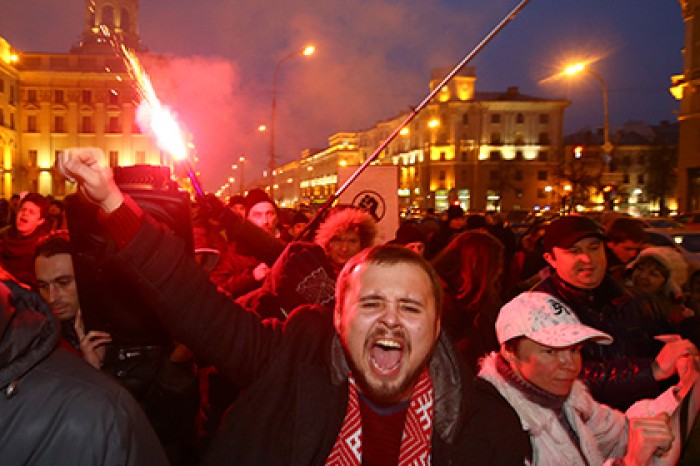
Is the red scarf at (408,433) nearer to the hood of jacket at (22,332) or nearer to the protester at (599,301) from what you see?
the hood of jacket at (22,332)

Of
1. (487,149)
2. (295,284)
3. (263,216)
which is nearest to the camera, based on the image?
(295,284)

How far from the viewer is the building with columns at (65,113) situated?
73.2 m

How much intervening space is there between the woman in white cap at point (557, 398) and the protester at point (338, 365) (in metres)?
0.38

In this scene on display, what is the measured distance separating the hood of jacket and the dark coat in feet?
1.19

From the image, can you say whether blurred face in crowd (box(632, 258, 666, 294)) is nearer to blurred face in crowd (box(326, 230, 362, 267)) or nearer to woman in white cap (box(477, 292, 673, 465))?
blurred face in crowd (box(326, 230, 362, 267))

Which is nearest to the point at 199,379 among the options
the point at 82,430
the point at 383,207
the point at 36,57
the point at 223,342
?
the point at 223,342

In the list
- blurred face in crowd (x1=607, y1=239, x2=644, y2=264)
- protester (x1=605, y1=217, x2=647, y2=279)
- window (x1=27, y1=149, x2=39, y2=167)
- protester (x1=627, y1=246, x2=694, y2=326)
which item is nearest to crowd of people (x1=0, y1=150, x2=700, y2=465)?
protester (x1=627, y1=246, x2=694, y2=326)

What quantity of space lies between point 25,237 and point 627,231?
231 inches

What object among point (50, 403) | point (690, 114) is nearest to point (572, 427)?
point (50, 403)

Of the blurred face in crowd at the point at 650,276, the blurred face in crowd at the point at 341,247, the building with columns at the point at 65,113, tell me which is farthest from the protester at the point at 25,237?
the building with columns at the point at 65,113

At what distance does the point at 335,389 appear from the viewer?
87.4 inches

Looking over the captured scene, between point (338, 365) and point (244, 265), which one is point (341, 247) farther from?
point (338, 365)

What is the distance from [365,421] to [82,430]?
1.00 meters

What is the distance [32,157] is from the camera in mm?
76125
